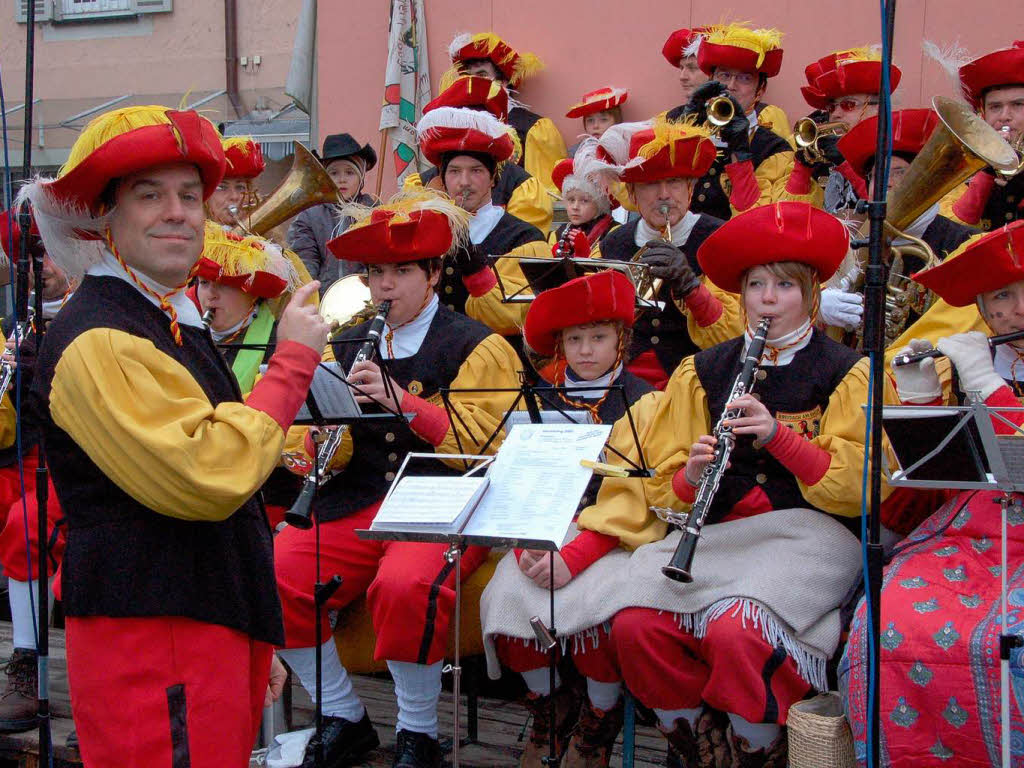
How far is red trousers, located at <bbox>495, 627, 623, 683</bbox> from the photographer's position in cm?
362

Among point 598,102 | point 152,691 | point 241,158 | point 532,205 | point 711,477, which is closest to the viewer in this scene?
point 152,691

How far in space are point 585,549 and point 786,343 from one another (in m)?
0.97

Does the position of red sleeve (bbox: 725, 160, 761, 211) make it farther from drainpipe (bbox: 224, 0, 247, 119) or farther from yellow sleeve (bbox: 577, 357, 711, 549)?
drainpipe (bbox: 224, 0, 247, 119)

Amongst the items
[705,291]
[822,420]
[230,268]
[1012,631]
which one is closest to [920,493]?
[822,420]

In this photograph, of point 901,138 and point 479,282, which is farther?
point 479,282

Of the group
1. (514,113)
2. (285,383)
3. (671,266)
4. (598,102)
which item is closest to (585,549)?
(671,266)

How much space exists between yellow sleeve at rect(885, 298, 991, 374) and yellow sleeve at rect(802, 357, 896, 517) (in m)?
0.37

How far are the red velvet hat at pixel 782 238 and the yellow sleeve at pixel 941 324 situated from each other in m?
0.52

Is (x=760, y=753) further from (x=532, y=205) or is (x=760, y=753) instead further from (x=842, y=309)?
(x=532, y=205)

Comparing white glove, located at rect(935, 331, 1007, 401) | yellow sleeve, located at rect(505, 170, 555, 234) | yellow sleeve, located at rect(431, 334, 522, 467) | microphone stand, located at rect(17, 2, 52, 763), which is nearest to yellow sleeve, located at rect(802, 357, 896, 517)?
white glove, located at rect(935, 331, 1007, 401)

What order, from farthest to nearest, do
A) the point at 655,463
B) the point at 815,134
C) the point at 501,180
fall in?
the point at 501,180 → the point at 815,134 → the point at 655,463

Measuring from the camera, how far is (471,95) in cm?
677

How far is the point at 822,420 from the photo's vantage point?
145 inches

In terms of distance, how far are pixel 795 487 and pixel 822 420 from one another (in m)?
0.24
